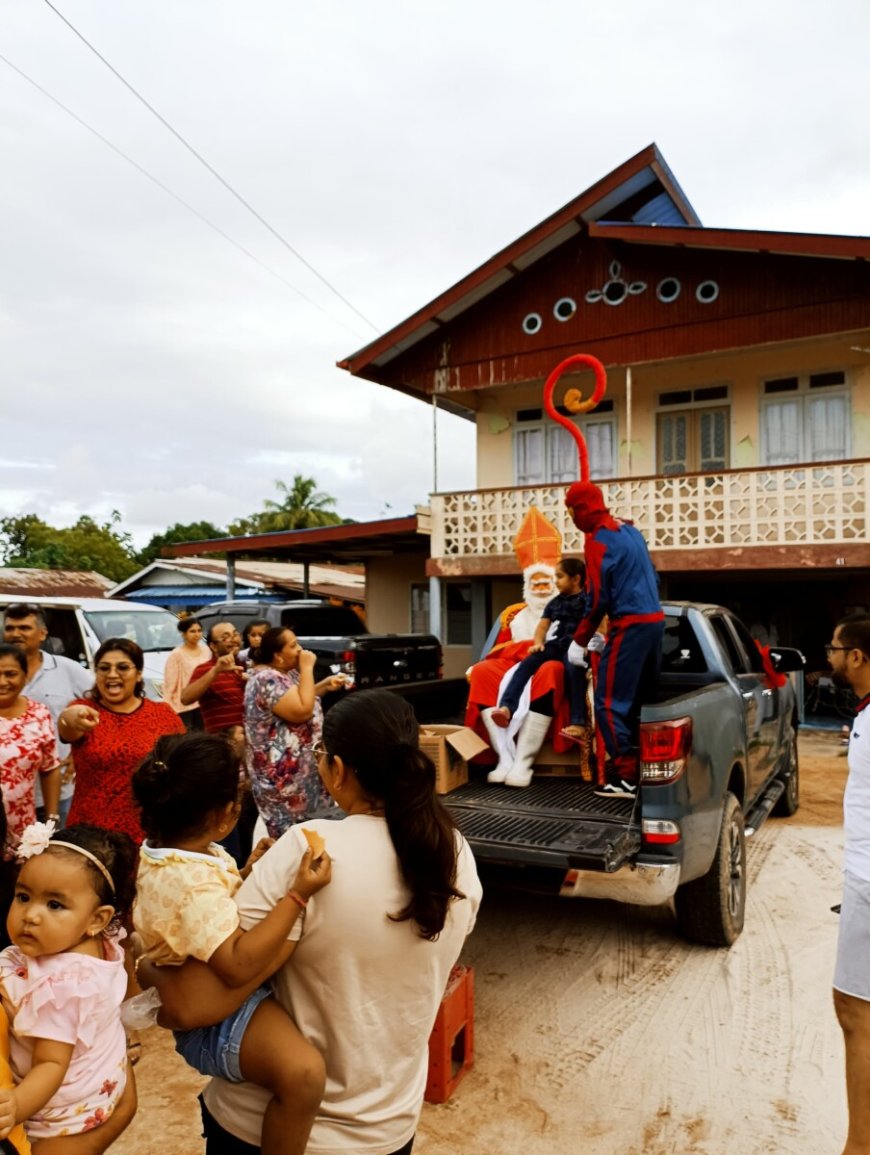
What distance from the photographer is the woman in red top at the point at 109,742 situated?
11.3 ft

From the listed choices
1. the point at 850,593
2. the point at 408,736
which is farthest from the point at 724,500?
the point at 408,736

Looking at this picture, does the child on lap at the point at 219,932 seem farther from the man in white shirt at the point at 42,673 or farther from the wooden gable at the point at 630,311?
the wooden gable at the point at 630,311

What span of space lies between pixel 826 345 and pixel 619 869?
38.5ft

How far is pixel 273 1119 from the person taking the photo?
62.6 inches

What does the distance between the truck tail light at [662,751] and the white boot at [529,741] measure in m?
1.09

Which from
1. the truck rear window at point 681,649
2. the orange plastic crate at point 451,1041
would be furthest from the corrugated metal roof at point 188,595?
the orange plastic crate at point 451,1041

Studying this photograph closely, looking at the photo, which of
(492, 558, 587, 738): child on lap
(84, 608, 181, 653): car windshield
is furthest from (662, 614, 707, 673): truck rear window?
(84, 608, 181, 653): car windshield

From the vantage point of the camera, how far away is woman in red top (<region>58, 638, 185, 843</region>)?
136 inches

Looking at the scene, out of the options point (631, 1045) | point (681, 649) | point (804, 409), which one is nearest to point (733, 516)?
point (804, 409)

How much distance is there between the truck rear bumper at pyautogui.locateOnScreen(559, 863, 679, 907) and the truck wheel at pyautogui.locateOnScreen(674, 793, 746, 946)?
0.58 m

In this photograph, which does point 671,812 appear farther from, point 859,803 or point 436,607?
point 436,607

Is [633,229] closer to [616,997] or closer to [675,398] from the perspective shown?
[675,398]

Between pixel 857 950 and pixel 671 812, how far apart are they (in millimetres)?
1344

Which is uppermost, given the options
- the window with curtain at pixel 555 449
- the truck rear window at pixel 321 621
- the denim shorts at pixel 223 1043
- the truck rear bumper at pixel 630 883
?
the window with curtain at pixel 555 449
